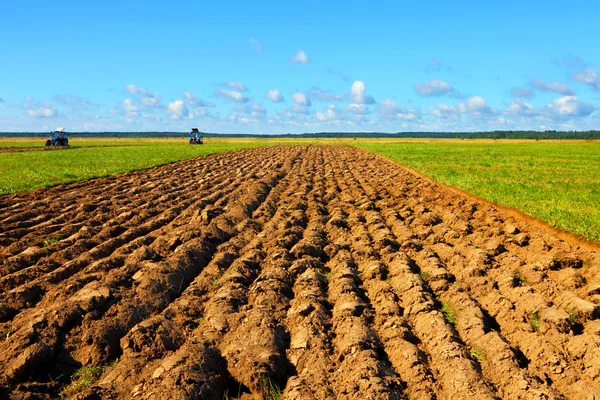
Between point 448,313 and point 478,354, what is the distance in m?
1.03

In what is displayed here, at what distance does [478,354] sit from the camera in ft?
15.0

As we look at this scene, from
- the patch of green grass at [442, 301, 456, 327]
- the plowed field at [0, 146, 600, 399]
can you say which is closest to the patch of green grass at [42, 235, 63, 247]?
the plowed field at [0, 146, 600, 399]

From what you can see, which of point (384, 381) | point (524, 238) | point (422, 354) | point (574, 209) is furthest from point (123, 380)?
point (574, 209)

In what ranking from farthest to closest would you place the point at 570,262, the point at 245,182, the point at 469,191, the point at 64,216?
the point at 245,182
the point at 469,191
the point at 64,216
the point at 570,262

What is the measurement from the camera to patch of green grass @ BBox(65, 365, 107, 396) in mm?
4105

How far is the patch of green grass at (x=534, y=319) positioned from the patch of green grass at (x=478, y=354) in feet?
2.88

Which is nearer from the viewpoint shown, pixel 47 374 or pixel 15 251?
pixel 47 374

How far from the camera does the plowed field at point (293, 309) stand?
4.14 m

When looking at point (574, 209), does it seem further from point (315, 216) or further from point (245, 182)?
point (245, 182)

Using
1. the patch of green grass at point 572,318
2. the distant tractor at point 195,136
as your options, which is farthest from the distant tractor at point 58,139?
the patch of green grass at point 572,318

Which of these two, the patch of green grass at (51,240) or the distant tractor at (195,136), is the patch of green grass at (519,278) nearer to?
the patch of green grass at (51,240)

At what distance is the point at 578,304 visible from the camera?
5.49m

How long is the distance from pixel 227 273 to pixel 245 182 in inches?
449

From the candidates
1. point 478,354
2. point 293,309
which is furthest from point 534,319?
point 293,309
